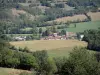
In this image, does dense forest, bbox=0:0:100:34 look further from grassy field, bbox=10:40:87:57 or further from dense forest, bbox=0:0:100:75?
grassy field, bbox=10:40:87:57

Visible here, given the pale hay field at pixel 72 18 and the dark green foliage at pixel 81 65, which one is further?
the pale hay field at pixel 72 18

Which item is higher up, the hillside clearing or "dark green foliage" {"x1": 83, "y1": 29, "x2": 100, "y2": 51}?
"dark green foliage" {"x1": 83, "y1": 29, "x2": 100, "y2": 51}

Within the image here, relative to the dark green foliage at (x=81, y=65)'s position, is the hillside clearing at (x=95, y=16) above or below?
below

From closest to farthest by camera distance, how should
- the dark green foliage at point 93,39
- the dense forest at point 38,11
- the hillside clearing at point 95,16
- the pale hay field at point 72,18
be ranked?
the dark green foliage at point 93,39, the dense forest at point 38,11, the hillside clearing at point 95,16, the pale hay field at point 72,18

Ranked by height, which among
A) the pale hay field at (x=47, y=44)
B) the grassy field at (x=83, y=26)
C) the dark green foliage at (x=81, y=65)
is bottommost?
the grassy field at (x=83, y=26)

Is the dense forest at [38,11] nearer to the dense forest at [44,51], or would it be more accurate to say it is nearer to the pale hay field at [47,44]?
the dense forest at [44,51]

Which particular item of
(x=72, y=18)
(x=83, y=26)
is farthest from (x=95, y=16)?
(x=83, y=26)

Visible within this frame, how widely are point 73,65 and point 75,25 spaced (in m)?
82.3

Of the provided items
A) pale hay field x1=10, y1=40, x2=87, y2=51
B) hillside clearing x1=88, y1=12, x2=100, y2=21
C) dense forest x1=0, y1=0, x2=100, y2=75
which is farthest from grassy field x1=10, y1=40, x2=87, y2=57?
hillside clearing x1=88, y1=12, x2=100, y2=21

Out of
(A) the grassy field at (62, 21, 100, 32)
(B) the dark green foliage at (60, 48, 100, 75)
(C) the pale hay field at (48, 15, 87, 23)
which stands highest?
(B) the dark green foliage at (60, 48, 100, 75)

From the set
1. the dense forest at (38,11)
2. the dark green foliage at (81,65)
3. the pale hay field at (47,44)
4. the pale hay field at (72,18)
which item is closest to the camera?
the dark green foliage at (81,65)

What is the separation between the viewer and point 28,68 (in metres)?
55.9

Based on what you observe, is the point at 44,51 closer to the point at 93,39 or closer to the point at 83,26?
the point at 93,39

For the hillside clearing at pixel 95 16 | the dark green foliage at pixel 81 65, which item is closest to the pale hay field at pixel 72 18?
the hillside clearing at pixel 95 16
